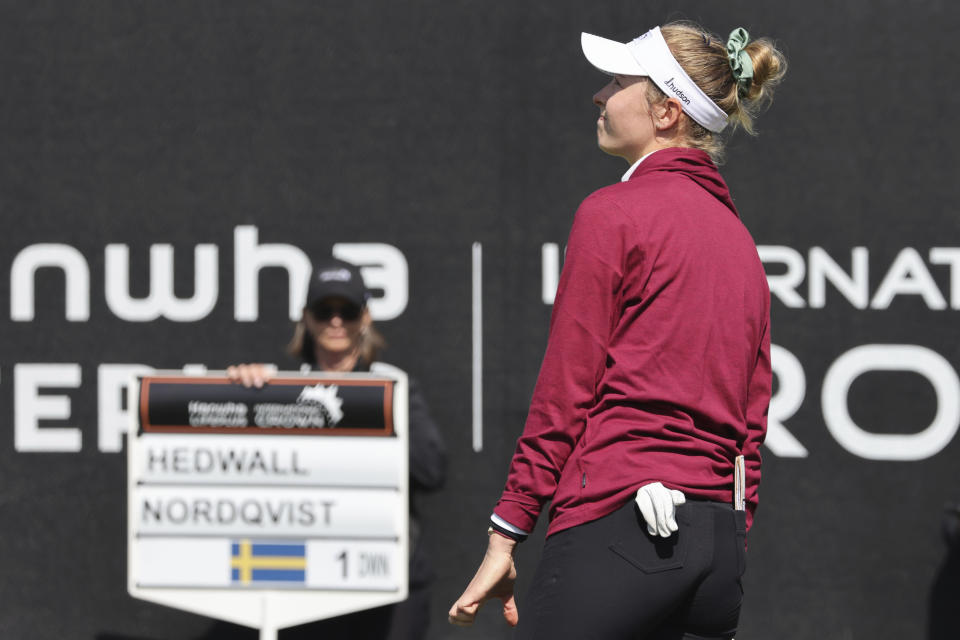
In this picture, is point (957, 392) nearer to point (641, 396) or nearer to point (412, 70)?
point (412, 70)

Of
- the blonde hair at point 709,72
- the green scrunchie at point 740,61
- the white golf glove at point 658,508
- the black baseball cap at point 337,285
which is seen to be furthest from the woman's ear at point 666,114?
the black baseball cap at point 337,285

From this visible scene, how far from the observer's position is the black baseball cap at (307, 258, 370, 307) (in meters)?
3.52

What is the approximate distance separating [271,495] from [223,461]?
16cm

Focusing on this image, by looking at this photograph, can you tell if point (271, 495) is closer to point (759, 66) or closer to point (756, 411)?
point (756, 411)

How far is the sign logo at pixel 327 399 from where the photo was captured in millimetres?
3268

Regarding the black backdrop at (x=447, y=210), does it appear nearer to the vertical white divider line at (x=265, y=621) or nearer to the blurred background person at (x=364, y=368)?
the blurred background person at (x=364, y=368)

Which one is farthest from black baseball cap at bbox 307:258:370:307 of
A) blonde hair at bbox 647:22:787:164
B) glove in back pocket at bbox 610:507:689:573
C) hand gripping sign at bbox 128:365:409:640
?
glove in back pocket at bbox 610:507:689:573

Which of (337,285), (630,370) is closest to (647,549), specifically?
(630,370)

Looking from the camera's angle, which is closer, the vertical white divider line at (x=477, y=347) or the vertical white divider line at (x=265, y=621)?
the vertical white divider line at (x=265, y=621)

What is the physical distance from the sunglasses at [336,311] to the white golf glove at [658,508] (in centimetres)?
200

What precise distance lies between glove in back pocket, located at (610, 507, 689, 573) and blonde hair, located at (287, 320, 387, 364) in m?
1.98

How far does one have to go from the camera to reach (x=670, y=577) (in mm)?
1667

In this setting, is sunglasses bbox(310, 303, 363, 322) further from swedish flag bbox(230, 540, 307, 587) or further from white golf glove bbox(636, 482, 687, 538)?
white golf glove bbox(636, 482, 687, 538)

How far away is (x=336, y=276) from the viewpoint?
3.54 metres
